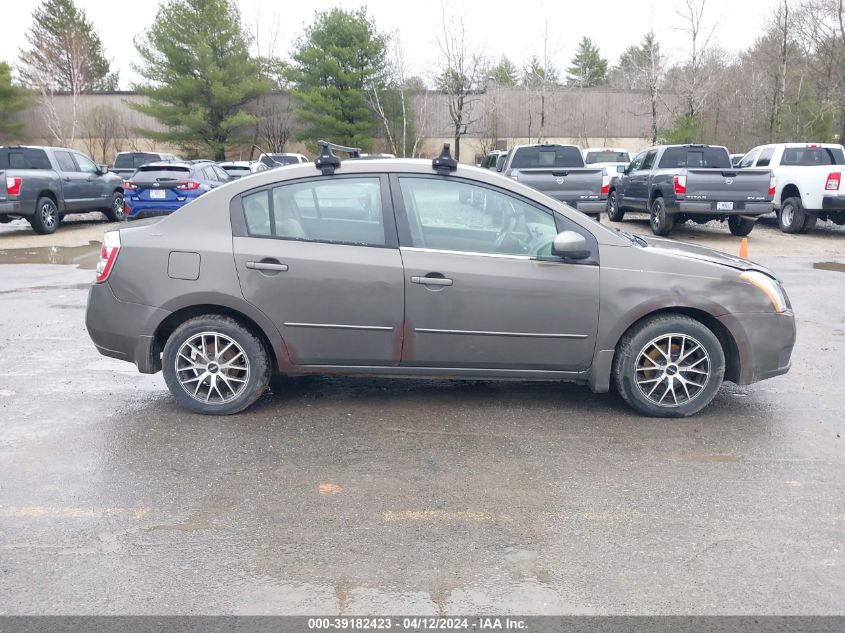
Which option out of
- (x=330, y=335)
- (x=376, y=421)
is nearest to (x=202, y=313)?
(x=330, y=335)

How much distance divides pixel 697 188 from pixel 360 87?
28.8 metres

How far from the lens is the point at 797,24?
29.8 m

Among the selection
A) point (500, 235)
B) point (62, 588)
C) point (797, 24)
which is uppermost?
point (797, 24)

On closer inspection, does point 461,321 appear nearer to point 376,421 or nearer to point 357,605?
point 376,421

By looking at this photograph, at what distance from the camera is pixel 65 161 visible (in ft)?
57.6

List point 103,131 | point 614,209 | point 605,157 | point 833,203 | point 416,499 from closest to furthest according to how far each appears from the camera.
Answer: point 416,499 → point 833,203 → point 614,209 → point 605,157 → point 103,131

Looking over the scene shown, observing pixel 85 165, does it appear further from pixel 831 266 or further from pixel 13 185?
pixel 831 266

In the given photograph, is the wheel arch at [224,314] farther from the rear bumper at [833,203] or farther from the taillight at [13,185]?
the rear bumper at [833,203]

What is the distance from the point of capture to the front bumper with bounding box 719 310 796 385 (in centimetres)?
526

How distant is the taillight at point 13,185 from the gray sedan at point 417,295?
1222 cm

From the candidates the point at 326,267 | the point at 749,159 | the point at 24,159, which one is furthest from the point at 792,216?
the point at 24,159

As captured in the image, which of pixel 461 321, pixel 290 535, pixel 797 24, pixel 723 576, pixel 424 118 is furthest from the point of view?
pixel 424 118

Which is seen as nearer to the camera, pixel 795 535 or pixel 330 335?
pixel 795 535

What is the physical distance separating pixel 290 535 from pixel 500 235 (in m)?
2.56
